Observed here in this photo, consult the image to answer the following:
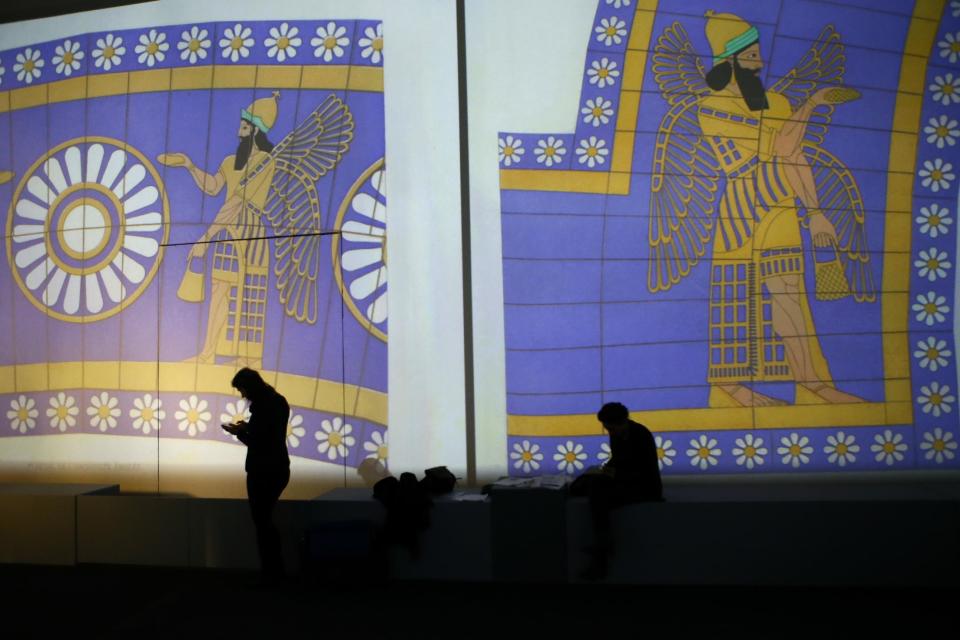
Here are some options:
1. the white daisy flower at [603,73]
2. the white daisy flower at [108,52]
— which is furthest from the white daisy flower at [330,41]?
the white daisy flower at [603,73]

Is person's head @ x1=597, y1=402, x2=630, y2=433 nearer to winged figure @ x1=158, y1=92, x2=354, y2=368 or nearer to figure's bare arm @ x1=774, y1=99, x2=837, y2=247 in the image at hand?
figure's bare arm @ x1=774, y1=99, x2=837, y2=247

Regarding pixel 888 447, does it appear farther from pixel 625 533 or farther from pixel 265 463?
pixel 265 463

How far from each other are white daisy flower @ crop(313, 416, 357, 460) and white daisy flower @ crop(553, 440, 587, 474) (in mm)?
1225

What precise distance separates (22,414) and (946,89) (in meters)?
5.93

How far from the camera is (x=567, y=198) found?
4.79m

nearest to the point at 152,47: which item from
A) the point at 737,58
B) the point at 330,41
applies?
the point at 330,41

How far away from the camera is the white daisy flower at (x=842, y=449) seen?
4527 mm

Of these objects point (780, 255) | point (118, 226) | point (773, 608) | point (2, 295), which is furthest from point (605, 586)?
point (2, 295)

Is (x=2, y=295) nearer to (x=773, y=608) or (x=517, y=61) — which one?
(x=517, y=61)

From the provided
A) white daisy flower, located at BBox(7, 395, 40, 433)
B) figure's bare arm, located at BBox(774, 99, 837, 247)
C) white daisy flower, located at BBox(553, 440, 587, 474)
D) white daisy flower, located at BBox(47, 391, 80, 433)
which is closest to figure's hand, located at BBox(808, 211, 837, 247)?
figure's bare arm, located at BBox(774, 99, 837, 247)

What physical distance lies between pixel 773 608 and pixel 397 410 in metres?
2.38

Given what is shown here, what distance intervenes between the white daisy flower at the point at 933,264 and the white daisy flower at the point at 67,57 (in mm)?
5287

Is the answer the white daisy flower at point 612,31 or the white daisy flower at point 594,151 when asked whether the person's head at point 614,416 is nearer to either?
the white daisy flower at point 594,151

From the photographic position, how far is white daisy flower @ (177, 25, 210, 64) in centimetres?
→ 534
